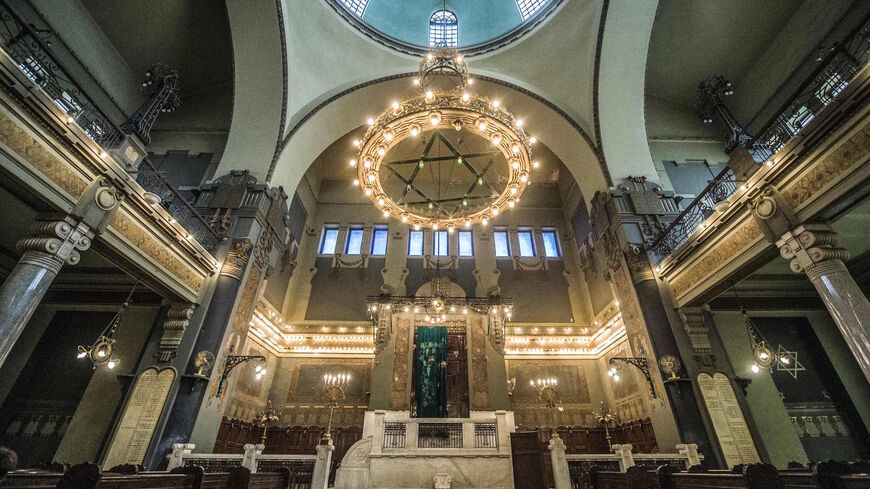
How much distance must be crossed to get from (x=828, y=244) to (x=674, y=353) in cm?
381

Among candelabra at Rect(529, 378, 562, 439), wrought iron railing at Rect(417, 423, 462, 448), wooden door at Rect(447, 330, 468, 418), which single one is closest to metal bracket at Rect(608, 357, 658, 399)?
candelabra at Rect(529, 378, 562, 439)

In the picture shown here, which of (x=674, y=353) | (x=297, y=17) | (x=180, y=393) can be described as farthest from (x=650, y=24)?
(x=180, y=393)

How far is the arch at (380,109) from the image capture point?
11562 mm

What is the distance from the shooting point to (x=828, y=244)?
205 inches

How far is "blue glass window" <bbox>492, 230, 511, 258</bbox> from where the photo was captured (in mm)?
15297

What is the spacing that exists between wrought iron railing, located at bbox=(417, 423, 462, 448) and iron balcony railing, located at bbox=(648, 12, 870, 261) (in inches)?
282

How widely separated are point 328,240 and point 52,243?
1061cm

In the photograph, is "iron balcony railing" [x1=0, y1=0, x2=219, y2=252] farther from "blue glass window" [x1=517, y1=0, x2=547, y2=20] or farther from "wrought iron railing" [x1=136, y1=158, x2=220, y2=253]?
"blue glass window" [x1=517, y1=0, x2=547, y2=20]

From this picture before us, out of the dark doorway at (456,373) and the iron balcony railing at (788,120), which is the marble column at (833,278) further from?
the dark doorway at (456,373)

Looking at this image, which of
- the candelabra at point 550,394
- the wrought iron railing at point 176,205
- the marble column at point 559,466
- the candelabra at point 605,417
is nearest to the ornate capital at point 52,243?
the wrought iron railing at point 176,205

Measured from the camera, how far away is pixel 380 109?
13062 millimetres

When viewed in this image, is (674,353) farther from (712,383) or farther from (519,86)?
(519,86)

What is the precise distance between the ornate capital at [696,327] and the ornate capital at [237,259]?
10999 mm

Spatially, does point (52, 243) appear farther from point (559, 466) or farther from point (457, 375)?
point (457, 375)
